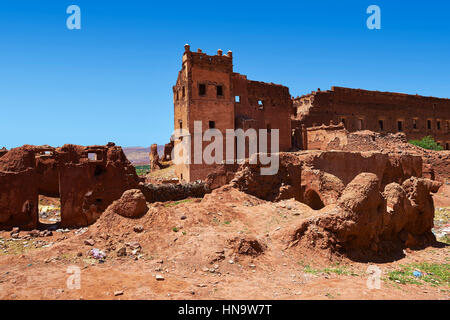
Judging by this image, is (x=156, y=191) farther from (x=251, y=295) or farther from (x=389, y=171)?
(x=389, y=171)

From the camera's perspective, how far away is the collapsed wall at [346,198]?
8.66m

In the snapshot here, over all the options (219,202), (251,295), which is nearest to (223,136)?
(219,202)

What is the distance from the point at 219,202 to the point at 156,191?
4.69 metres

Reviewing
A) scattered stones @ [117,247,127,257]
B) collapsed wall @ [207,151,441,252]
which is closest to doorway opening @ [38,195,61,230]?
scattered stones @ [117,247,127,257]

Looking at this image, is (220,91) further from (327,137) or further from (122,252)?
(122,252)

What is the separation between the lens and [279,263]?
812 centimetres

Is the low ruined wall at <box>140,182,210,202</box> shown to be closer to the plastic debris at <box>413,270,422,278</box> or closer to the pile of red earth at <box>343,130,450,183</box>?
the plastic debris at <box>413,270,422,278</box>

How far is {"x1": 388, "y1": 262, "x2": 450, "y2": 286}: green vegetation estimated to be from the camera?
7.39 meters

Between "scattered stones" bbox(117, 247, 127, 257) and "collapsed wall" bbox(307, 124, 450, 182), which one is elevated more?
"collapsed wall" bbox(307, 124, 450, 182)

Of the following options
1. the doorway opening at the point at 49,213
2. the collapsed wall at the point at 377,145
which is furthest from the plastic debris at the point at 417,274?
the collapsed wall at the point at 377,145

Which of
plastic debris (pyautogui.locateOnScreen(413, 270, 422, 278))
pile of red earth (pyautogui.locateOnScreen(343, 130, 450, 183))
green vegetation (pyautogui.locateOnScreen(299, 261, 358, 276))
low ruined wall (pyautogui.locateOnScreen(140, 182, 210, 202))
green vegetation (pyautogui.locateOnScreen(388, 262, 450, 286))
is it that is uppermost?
pile of red earth (pyautogui.locateOnScreen(343, 130, 450, 183))

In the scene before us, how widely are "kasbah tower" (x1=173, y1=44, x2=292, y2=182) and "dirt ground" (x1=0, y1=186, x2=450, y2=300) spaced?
15.0 m

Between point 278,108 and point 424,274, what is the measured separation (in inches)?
920

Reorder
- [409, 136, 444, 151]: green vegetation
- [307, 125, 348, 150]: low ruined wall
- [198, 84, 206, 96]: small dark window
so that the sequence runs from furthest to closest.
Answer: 1. [409, 136, 444, 151]: green vegetation
2. [198, 84, 206, 96]: small dark window
3. [307, 125, 348, 150]: low ruined wall
